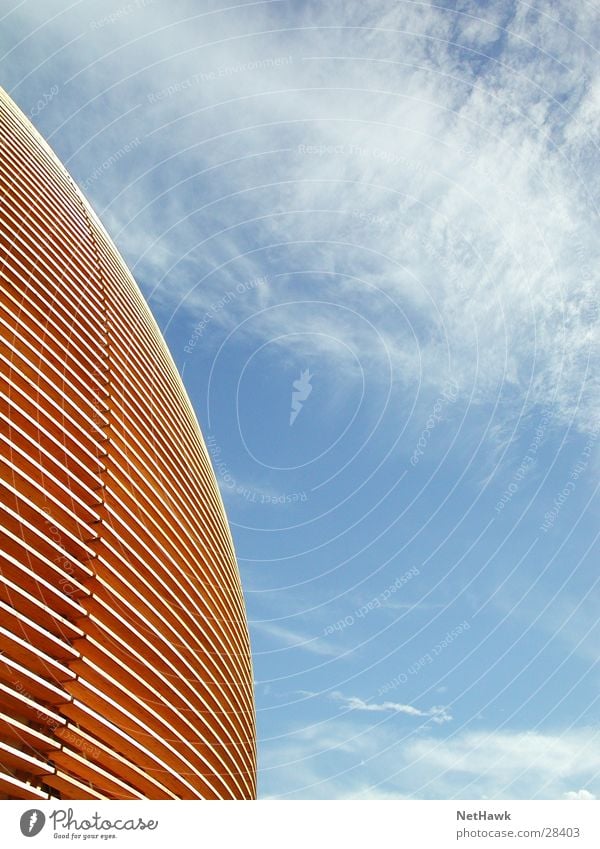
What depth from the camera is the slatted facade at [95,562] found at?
9781 millimetres

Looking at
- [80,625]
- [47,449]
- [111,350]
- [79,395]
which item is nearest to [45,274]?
[111,350]

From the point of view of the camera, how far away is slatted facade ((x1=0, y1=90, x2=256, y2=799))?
9.78 metres

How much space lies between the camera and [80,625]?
36.4ft
